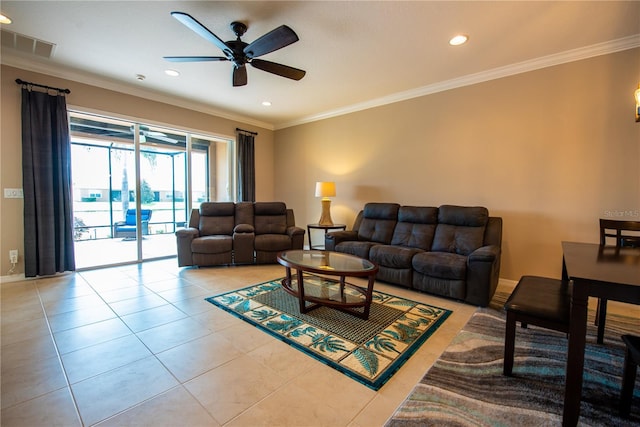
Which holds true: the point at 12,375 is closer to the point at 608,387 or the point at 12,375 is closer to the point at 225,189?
the point at 608,387

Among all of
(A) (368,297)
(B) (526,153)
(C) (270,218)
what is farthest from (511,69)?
(C) (270,218)

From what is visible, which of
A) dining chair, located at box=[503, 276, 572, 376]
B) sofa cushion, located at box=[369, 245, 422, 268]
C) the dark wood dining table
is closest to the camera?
the dark wood dining table

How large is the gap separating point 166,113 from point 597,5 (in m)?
5.35

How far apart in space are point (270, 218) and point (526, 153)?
3803 mm

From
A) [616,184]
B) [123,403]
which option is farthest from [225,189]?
[616,184]

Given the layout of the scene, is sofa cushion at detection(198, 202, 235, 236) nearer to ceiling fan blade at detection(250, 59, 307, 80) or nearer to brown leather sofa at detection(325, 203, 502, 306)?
brown leather sofa at detection(325, 203, 502, 306)

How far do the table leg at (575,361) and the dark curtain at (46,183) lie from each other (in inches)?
200

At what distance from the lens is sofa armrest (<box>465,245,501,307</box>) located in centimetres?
271

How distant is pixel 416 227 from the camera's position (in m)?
3.75

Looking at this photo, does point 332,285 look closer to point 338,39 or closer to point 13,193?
point 338,39

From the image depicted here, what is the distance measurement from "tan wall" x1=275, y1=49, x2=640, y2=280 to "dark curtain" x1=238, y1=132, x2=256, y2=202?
2.33 m

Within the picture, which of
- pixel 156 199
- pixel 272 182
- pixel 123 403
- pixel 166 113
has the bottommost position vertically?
pixel 123 403

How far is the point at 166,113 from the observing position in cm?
460

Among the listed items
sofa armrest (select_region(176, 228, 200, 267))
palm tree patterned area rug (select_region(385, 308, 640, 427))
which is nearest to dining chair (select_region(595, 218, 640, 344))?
palm tree patterned area rug (select_region(385, 308, 640, 427))
